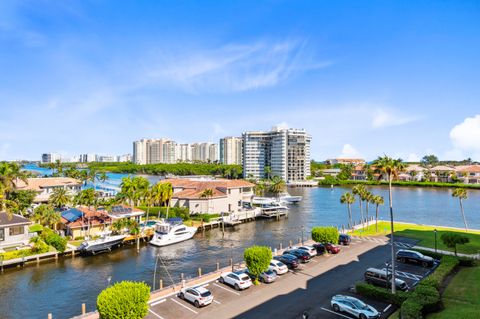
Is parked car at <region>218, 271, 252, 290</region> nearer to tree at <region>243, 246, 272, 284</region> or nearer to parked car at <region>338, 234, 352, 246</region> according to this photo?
tree at <region>243, 246, 272, 284</region>

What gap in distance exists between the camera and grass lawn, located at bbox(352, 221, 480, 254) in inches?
1826

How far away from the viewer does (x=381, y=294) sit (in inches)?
1115

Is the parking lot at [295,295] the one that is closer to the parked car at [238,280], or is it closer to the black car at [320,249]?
the parked car at [238,280]

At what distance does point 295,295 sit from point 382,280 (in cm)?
857

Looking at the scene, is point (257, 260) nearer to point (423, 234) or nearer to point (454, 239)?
point (454, 239)

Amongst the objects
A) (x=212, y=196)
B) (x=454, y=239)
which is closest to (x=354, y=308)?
(x=454, y=239)

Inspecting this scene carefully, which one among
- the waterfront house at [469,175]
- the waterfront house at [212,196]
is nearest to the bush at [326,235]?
the waterfront house at [212,196]

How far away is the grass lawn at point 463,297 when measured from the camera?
74.8 feet

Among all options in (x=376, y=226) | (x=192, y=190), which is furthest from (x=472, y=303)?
(x=192, y=190)

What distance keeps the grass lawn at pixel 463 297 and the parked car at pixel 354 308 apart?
13.2ft

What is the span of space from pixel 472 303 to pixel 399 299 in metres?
5.54

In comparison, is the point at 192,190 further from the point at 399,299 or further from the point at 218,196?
the point at 399,299

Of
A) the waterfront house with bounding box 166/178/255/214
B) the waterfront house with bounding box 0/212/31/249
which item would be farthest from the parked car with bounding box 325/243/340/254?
the waterfront house with bounding box 0/212/31/249

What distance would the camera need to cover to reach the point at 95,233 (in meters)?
59.1
